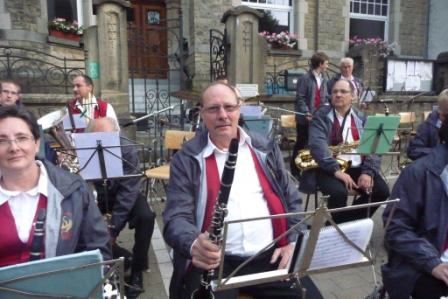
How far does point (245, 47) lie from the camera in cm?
812

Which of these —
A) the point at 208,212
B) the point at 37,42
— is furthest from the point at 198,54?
the point at 208,212

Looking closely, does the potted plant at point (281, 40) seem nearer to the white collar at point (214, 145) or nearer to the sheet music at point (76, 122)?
the sheet music at point (76, 122)

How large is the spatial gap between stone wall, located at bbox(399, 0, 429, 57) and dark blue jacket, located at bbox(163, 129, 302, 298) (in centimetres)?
1277

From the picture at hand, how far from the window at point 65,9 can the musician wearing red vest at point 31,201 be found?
9.83 m

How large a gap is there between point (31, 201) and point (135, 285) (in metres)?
1.56

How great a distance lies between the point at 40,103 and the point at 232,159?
6014 mm

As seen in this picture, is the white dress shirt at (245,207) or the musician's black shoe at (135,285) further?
the musician's black shoe at (135,285)

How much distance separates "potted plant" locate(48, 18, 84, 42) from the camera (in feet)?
34.3

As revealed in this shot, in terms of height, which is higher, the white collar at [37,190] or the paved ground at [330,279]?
the white collar at [37,190]

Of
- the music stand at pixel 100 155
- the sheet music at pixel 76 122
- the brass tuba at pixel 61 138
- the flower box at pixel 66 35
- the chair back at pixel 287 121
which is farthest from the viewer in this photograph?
the flower box at pixel 66 35

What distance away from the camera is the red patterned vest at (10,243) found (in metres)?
2.00

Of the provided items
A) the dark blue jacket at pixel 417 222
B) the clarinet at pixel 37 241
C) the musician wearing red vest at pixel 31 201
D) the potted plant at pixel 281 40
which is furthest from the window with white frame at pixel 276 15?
the clarinet at pixel 37 241

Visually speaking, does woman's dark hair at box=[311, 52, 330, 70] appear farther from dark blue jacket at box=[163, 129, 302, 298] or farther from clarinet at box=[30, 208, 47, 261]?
clarinet at box=[30, 208, 47, 261]

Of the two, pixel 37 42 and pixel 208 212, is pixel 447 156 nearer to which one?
pixel 208 212
